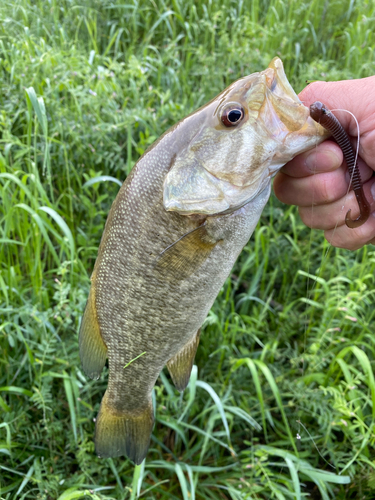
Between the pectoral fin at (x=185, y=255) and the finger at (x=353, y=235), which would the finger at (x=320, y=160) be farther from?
the pectoral fin at (x=185, y=255)

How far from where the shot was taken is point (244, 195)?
50.7 inches

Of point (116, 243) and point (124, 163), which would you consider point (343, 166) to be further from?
point (124, 163)

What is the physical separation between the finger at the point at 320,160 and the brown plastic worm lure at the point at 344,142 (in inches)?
1.9

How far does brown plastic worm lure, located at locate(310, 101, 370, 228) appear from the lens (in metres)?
1.20

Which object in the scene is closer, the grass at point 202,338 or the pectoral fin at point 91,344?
the pectoral fin at point 91,344

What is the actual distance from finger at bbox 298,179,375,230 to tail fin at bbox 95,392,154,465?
3.40 ft

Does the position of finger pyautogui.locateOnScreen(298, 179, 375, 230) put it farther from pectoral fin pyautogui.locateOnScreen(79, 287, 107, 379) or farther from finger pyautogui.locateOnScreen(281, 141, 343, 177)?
pectoral fin pyautogui.locateOnScreen(79, 287, 107, 379)

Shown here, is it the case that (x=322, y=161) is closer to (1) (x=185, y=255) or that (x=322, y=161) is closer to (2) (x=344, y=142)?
(2) (x=344, y=142)

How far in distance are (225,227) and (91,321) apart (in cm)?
61

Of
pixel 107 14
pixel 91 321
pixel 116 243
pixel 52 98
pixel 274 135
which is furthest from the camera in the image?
pixel 107 14

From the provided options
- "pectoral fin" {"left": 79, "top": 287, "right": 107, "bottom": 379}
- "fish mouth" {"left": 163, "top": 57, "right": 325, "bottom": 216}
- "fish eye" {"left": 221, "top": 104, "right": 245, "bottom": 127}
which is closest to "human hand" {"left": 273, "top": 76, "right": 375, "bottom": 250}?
"fish mouth" {"left": 163, "top": 57, "right": 325, "bottom": 216}

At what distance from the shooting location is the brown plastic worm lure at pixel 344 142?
1197 millimetres

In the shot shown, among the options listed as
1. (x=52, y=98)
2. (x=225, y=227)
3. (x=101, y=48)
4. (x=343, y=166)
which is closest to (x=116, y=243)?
(x=225, y=227)

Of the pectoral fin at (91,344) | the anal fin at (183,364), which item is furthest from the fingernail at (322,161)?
the pectoral fin at (91,344)
